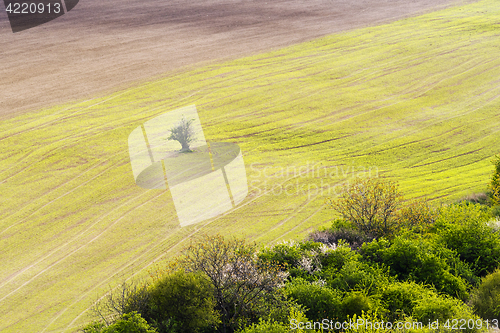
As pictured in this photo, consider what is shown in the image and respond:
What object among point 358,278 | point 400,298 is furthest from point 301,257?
point 400,298

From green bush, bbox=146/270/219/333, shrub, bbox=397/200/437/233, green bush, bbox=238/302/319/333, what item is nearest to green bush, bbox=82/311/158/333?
green bush, bbox=146/270/219/333

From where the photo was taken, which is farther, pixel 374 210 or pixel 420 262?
pixel 374 210

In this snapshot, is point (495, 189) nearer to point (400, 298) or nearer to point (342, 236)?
point (342, 236)

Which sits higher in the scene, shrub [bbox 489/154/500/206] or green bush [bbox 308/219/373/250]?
green bush [bbox 308/219/373/250]

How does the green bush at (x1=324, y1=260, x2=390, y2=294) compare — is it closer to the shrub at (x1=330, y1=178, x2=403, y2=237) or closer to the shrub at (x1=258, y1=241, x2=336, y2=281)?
the shrub at (x1=258, y1=241, x2=336, y2=281)

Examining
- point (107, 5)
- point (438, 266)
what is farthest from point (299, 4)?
point (438, 266)

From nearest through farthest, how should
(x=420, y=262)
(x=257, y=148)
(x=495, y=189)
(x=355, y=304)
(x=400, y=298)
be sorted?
(x=355, y=304)
(x=400, y=298)
(x=420, y=262)
(x=495, y=189)
(x=257, y=148)
